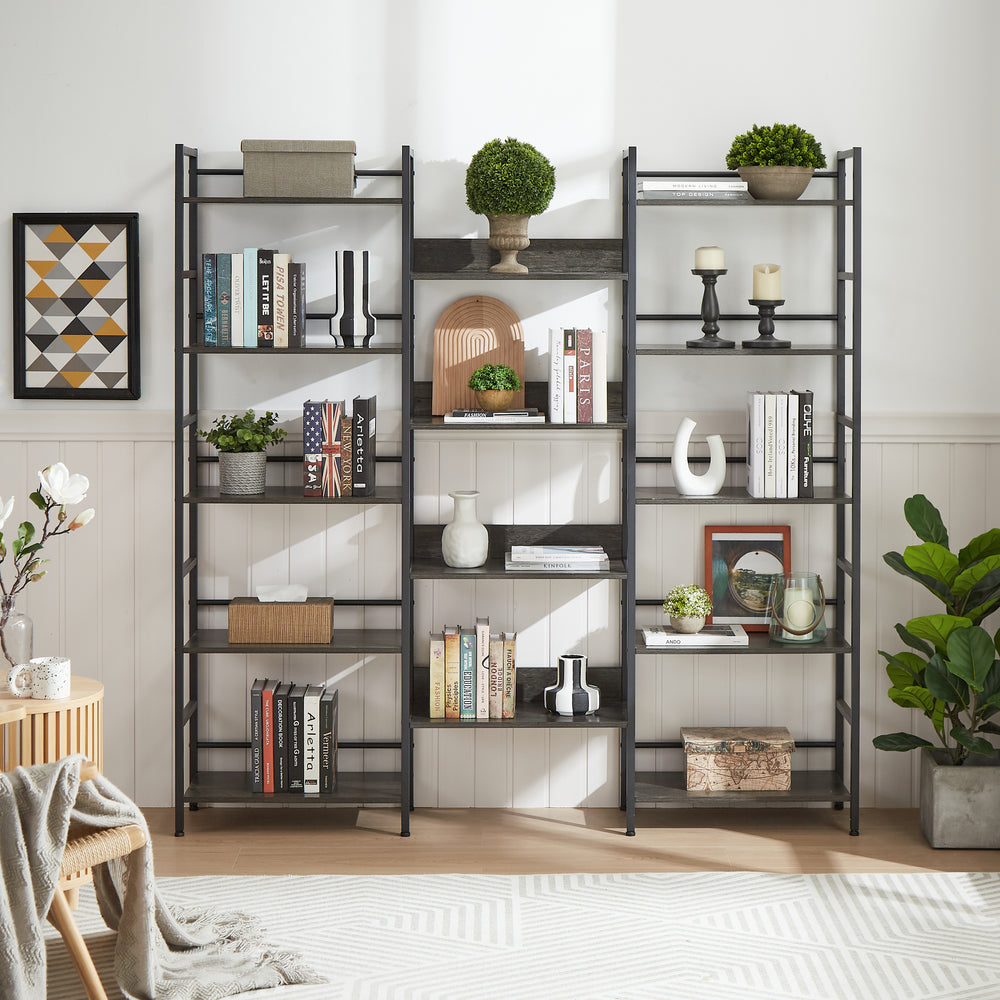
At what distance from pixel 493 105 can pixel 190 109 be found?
936mm

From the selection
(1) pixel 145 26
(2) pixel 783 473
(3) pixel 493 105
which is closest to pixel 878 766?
(2) pixel 783 473

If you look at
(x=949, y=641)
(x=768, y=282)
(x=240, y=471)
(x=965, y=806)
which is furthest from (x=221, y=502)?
(x=965, y=806)

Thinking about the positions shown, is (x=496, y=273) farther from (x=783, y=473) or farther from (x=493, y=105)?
(x=783, y=473)

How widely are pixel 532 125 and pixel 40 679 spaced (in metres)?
2.16

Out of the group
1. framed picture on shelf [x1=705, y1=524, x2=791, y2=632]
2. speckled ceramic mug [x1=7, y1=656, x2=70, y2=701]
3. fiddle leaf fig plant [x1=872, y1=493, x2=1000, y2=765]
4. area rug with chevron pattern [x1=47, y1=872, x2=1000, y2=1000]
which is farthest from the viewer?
framed picture on shelf [x1=705, y1=524, x2=791, y2=632]

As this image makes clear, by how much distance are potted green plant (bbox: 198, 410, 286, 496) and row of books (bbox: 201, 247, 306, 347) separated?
0.24 m

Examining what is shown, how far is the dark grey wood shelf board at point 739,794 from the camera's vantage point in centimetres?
351

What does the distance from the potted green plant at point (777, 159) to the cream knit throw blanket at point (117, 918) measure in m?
2.39

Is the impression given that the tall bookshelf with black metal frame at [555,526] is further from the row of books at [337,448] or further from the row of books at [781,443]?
the row of books at [781,443]

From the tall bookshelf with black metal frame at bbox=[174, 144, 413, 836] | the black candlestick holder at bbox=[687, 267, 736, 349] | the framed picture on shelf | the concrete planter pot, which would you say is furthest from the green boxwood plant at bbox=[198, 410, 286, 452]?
the concrete planter pot

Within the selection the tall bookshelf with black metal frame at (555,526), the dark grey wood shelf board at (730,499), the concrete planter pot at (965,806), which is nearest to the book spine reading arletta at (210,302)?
the tall bookshelf with black metal frame at (555,526)

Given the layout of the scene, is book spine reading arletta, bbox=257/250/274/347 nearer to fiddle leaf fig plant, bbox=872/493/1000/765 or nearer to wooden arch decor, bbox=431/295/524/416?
wooden arch decor, bbox=431/295/524/416

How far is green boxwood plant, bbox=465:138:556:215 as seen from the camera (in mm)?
3293

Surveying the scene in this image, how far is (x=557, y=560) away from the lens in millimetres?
3473
